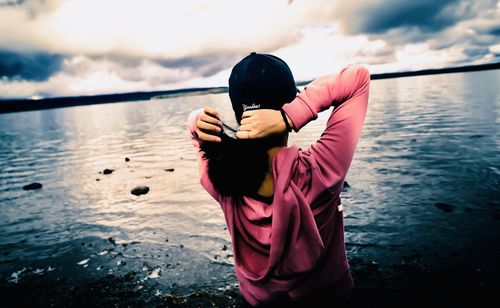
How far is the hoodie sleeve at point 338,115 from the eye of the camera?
60.6 inches

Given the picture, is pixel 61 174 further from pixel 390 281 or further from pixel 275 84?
pixel 275 84

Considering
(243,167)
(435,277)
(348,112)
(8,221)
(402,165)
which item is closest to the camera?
(348,112)

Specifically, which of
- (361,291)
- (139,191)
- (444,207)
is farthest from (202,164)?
(139,191)

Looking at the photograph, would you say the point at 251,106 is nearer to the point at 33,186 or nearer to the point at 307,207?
the point at 307,207

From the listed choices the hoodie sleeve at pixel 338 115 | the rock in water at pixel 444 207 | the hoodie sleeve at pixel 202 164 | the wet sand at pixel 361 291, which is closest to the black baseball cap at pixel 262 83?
the hoodie sleeve at pixel 338 115

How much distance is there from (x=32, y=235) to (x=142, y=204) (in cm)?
352

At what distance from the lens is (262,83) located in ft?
5.29

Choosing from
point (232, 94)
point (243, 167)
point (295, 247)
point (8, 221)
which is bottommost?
point (8, 221)

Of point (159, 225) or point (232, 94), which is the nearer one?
point (232, 94)

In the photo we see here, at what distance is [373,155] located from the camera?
16688mm

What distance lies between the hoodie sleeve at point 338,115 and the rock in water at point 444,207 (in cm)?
876

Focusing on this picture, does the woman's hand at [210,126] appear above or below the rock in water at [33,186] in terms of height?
above

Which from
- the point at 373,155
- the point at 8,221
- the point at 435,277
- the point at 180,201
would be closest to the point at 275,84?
the point at 435,277

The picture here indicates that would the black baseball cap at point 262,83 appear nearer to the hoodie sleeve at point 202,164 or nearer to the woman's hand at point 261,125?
the woman's hand at point 261,125
